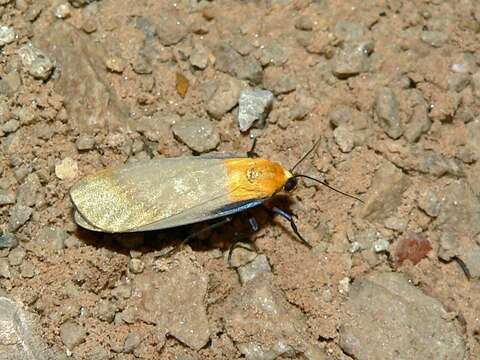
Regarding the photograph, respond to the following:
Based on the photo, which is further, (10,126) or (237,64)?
(237,64)

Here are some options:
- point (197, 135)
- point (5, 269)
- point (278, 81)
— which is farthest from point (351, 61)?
point (5, 269)

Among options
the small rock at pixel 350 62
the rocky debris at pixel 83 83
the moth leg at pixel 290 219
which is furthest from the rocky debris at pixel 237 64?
the moth leg at pixel 290 219

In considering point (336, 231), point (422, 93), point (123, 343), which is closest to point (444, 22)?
point (422, 93)

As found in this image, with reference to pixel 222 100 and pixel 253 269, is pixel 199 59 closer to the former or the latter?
pixel 222 100

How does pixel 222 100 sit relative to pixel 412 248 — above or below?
above

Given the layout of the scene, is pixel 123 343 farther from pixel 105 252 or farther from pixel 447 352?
pixel 447 352

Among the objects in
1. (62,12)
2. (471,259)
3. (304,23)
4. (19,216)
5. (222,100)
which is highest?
(62,12)

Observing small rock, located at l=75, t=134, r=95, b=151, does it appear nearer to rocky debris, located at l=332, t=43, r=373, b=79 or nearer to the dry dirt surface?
the dry dirt surface
